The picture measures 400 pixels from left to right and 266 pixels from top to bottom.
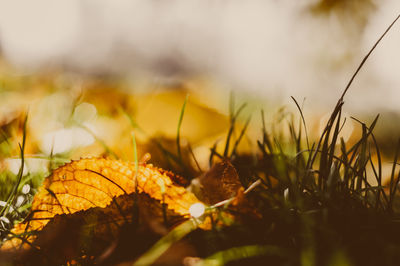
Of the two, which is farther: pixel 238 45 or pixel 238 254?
pixel 238 45

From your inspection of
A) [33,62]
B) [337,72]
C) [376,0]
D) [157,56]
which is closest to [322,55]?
[337,72]

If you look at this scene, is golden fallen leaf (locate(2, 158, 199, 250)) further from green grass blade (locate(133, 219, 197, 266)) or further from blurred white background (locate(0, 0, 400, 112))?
blurred white background (locate(0, 0, 400, 112))

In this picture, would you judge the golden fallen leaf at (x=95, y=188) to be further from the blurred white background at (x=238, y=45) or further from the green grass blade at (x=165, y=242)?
the blurred white background at (x=238, y=45)

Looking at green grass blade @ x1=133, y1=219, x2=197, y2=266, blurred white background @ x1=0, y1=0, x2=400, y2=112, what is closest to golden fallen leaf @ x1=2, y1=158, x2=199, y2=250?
green grass blade @ x1=133, y1=219, x2=197, y2=266

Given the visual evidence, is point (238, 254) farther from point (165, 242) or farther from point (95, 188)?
point (95, 188)

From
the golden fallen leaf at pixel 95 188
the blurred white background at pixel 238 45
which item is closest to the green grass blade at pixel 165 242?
the golden fallen leaf at pixel 95 188

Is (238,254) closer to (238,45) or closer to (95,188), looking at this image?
(95,188)

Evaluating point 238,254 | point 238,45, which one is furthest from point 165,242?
point 238,45

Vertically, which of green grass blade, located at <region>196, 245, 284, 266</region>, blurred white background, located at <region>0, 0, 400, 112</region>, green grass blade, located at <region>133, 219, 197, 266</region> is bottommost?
green grass blade, located at <region>196, 245, 284, 266</region>

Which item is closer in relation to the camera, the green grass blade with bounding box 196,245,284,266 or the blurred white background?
the green grass blade with bounding box 196,245,284,266

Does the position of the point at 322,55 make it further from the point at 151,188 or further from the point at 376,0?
the point at 151,188

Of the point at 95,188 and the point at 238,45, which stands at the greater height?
the point at 238,45
